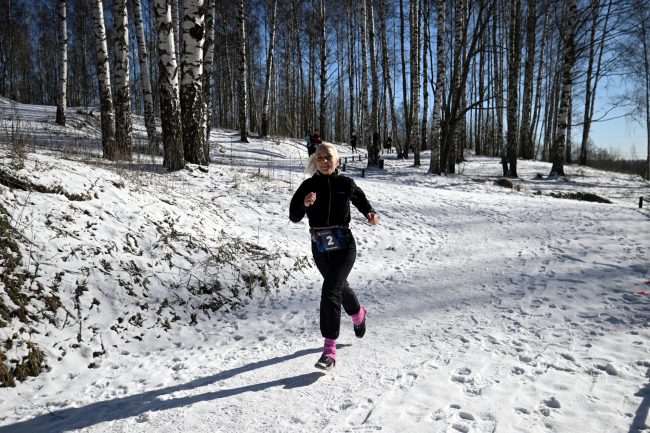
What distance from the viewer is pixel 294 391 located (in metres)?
2.78

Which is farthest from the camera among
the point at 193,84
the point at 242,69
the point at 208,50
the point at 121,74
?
the point at 242,69

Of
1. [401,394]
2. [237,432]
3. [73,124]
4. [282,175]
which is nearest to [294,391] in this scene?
[237,432]

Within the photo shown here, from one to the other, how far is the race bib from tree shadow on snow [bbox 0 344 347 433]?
104 centimetres

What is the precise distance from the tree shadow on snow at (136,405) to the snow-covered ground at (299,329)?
0.05 feet

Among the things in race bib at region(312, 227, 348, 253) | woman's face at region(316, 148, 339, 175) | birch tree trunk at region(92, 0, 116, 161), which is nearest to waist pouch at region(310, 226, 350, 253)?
race bib at region(312, 227, 348, 253)

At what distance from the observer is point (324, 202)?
323 centimetres

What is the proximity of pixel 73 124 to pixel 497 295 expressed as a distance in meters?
19.2

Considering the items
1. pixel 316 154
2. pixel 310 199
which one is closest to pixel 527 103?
pixel 316 154

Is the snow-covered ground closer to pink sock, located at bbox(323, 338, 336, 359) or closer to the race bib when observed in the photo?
pink sock, located at bbox(323, 338, 336, 359)

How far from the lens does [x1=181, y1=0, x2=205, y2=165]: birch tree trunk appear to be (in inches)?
306

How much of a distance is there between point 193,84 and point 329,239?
6.47 meters

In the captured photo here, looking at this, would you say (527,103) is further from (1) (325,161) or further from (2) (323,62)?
(1) (325,161)

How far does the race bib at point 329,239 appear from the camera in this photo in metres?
3.15

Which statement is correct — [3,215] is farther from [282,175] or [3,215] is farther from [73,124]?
[73,124]
